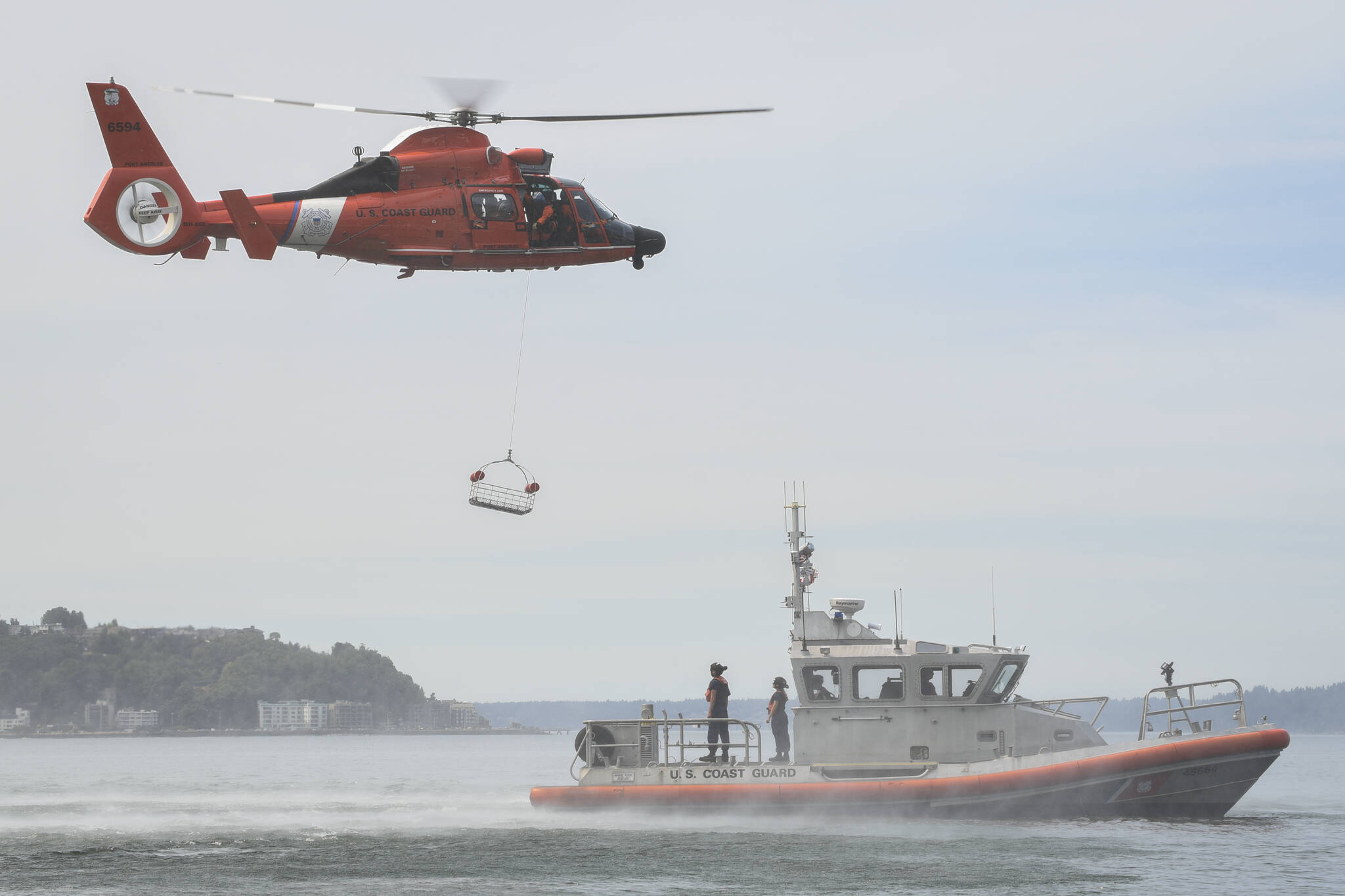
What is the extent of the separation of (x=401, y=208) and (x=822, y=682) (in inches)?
337

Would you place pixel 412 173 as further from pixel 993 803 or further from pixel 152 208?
pixel 993 803

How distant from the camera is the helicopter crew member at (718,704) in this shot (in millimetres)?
21094

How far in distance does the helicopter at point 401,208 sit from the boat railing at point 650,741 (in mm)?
6668

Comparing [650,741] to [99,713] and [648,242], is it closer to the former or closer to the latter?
[648,242]

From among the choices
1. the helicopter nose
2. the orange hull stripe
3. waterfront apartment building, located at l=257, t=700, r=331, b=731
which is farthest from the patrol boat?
waterfront apartment building, located at l=257, t=700, r=331, b=731

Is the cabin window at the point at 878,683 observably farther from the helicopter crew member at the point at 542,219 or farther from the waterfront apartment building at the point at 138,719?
the waterfront apartment building at the point at 138,719

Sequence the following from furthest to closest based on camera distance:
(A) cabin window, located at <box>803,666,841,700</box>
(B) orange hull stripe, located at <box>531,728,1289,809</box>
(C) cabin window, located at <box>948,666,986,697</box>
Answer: (A) cabin window, located at <box>803,666,841,700</box>, (C) cabin window, located at <box>948,666,986,697</box>, (B) orange hull stripe, located at <box>531,728,1289,809</box>

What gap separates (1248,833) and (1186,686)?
3195mm

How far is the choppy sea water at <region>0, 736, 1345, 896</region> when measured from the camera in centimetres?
1773

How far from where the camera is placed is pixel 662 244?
23.3 metres

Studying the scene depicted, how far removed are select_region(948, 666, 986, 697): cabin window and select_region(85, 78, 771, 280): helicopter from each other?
309 inches

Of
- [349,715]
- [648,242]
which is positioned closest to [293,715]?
[349,715]

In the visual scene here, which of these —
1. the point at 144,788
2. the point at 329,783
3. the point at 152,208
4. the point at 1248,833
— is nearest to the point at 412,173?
the point at 152,208

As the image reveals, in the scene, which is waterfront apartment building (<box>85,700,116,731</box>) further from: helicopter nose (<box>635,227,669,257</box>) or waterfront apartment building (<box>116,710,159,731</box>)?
helicopter nose (<box>635,227,669,257</box>)
